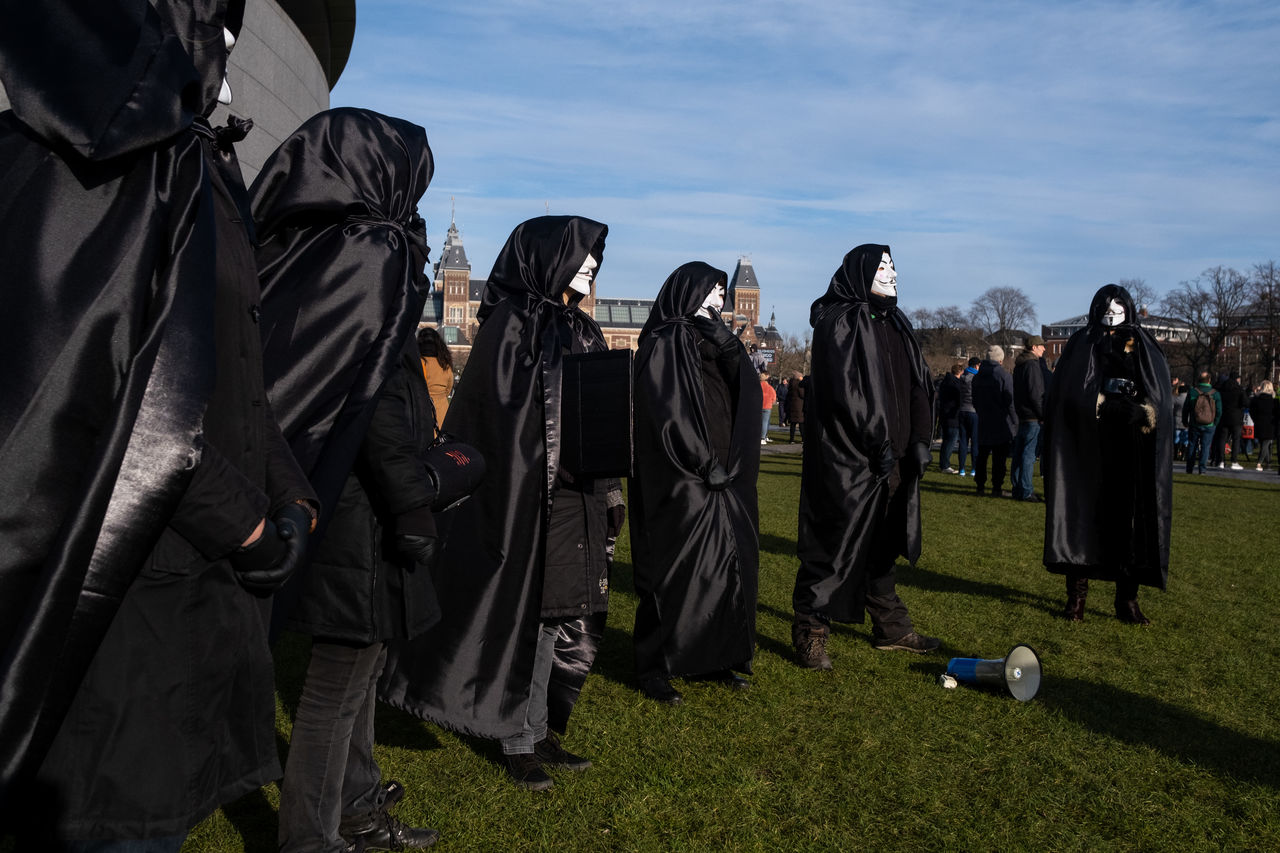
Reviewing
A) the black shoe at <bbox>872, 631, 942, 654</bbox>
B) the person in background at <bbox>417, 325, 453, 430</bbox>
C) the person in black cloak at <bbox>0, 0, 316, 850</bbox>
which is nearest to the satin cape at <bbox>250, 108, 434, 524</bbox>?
the person in black cloak at <bbox>0, 0, 316, 850</bbox>

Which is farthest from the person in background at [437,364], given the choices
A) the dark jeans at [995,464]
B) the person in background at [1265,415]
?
the person in background at [1265,415]

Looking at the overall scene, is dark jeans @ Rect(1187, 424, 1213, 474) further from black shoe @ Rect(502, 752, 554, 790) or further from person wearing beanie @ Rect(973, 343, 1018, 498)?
black shoe @ Rect(502, 752, 554, 790)

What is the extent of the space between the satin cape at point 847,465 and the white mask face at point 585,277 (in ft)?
6.06

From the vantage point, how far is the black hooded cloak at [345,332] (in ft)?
9.30

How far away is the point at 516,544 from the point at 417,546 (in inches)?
48.0

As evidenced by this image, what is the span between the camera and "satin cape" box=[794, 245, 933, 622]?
5816 millimetres

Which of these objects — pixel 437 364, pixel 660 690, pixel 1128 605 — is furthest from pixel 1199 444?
pixel 660 690

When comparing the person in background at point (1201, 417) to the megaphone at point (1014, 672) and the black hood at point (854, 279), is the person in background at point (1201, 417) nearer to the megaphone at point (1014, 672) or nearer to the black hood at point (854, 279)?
the black hood at point (854, 279)

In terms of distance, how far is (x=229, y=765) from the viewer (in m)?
2.00

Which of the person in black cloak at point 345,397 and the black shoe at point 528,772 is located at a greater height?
the person in black cloak at point 345,397

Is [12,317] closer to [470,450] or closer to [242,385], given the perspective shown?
[242,385]

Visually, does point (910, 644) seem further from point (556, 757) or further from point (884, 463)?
point (556, 757)

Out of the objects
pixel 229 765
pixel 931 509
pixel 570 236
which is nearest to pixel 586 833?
pixel 229 765

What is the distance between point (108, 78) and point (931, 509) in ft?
40.8
